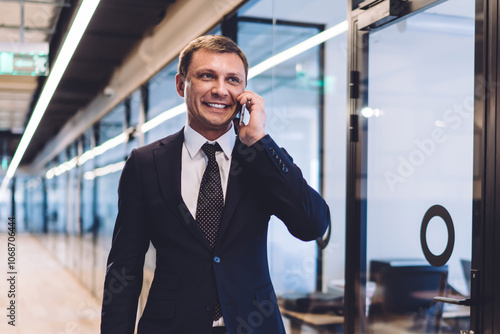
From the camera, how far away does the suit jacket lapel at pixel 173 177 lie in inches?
49.6

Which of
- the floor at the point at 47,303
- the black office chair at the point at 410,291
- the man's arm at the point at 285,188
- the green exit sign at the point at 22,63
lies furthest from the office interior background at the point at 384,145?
the floor at the point at 47,303

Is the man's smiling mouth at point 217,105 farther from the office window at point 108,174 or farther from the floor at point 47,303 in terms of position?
the office window at point 108,174

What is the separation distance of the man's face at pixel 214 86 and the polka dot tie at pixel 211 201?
88mm

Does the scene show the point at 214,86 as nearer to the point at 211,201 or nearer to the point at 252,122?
the point at 252,122

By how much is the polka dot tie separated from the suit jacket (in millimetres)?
32

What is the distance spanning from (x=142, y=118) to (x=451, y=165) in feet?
15.8

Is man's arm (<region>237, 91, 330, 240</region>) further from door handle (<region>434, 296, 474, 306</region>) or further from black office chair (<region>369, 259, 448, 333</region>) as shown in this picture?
black office chair (<region>369, 259, 448, 333</region>)

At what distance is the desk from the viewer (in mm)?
2938

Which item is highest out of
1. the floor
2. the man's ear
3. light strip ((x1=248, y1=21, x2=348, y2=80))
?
light strip ((x1=248, y1=21, x2=348, y2=80))

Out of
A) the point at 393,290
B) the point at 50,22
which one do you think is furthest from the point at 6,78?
the point at 393,290

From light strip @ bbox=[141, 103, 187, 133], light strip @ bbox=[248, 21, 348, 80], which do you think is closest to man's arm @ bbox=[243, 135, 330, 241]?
light strip @ bbox=[248, 21, 348, 80]

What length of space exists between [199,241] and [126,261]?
0.20 metres

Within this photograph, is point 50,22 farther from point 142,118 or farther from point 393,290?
point 393,290

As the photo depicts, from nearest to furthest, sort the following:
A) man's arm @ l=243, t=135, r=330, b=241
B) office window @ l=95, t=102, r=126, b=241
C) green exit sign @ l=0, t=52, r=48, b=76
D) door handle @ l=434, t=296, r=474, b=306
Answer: man's arm @ l=243, t=135, r=330, b=241, door handle @ l=434, t=296, r=474, b=306, green exit sign @ l=0, t=52, r=48, b=76, office window @ l=95, t=102, r=126, b=241
